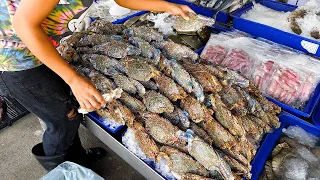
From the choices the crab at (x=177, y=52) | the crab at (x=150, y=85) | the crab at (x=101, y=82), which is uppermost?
the crab at (x=177, y=52)

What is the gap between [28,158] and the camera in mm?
2525

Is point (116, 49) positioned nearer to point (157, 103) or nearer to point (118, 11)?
point (157, 103)

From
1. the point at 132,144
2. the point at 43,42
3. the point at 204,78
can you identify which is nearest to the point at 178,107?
the point at 204,78

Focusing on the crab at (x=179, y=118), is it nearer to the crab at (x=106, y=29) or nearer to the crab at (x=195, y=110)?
the crab at (x=195, y=110)

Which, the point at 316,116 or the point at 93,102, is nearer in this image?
the point at 93,102

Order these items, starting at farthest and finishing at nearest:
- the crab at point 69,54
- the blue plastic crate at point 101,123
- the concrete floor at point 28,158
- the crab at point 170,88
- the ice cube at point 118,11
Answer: the ice cube at point 118,11 < the concrete floor at point 28,158 < the crab at point 69,54 < the blue plastic crate at point 101,123 < the crab at point 170,88

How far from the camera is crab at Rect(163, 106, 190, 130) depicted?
1620mm

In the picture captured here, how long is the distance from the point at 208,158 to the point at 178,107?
0.39 metres

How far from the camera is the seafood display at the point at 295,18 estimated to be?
2.75m

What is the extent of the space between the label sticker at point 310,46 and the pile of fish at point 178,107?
0.86 meters

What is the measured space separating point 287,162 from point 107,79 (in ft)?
4.29

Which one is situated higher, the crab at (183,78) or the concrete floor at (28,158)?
the crab at (183,78)

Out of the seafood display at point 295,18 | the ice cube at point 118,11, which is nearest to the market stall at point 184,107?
the seafood display at point 295,18

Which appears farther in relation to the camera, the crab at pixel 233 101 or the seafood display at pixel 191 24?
the seafood display at pixel 191 24
